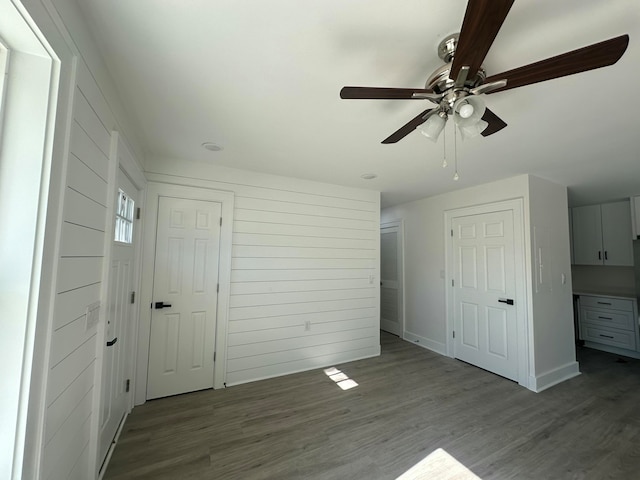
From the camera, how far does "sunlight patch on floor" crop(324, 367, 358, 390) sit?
115 inches

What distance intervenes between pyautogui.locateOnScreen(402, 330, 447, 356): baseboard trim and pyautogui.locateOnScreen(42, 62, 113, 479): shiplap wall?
397cm

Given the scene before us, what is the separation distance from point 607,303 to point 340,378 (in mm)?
4348

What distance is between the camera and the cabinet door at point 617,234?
12.9ft

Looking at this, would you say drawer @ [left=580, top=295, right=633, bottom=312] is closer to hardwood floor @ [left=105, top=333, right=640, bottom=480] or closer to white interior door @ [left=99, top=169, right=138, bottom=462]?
hardwood floor @ [left=105, top=333, right=640, bottom=480]

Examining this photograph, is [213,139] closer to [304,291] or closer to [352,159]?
[352,159]

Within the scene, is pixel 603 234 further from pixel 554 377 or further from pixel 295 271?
pixel 295 271

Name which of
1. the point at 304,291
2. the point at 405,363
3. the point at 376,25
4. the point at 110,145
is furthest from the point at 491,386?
the point at 110,145

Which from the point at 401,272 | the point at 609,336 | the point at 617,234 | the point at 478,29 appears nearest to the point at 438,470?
the point at 478,29

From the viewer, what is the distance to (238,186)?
300cm

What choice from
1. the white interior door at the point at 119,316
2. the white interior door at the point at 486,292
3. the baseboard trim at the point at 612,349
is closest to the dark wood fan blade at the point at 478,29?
the white interior door at the point at 119,316

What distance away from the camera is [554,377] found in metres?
3.05

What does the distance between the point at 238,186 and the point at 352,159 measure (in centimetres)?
132

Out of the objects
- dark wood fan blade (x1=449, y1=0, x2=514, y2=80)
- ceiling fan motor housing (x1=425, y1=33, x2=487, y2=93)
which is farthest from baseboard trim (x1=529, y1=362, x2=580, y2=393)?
dark wood fan blade (x1=449, y1=0, x2=514, y2=80)

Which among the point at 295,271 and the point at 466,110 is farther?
the point at 295,271
